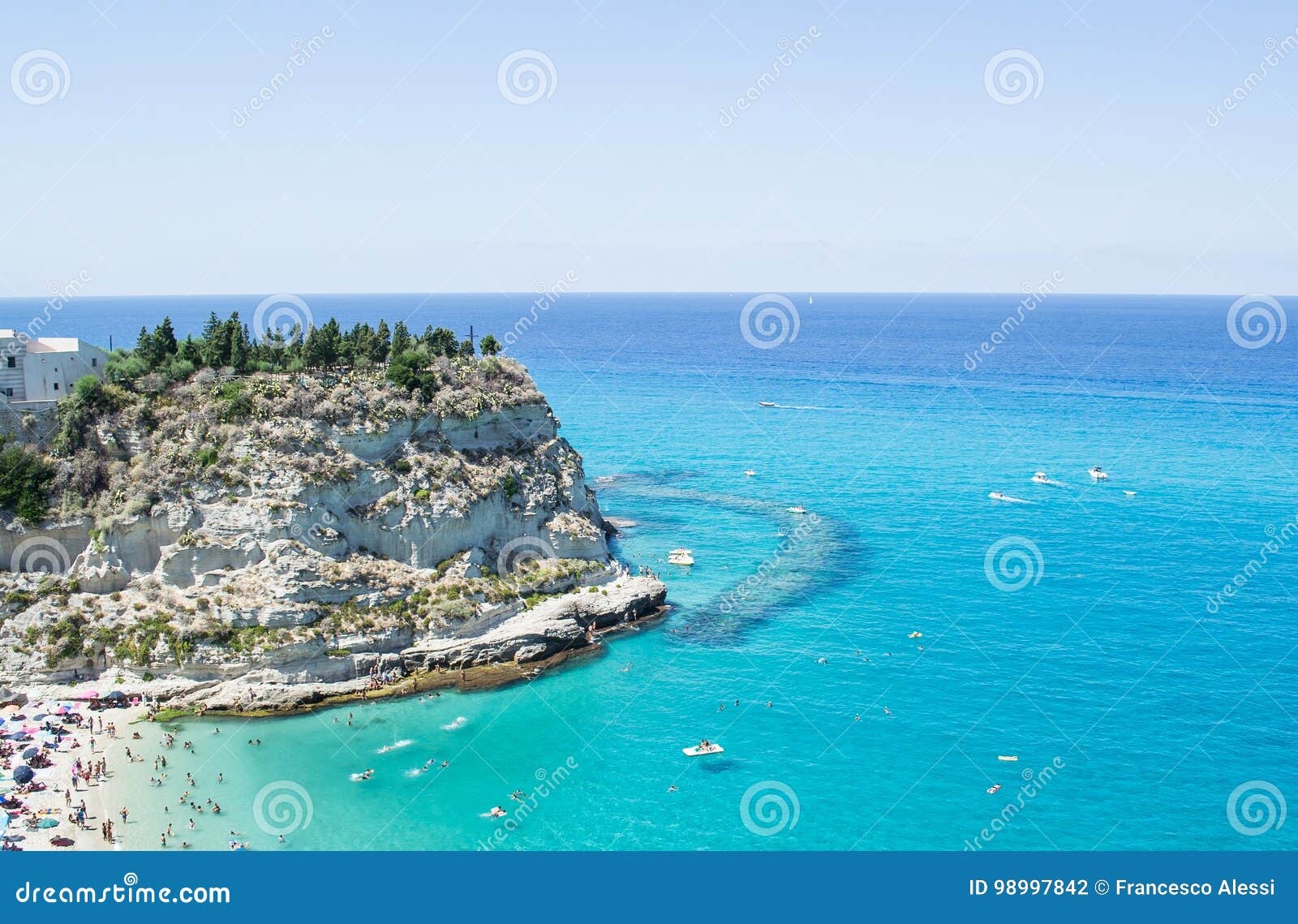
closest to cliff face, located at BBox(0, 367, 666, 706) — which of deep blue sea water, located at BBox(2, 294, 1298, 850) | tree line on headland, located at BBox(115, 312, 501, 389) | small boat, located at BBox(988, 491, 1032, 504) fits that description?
tree line on headland, located at BBox(115, 312, 501, 389)

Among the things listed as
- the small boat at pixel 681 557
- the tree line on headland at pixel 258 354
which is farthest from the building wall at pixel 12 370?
the small boat at pixel 681 557

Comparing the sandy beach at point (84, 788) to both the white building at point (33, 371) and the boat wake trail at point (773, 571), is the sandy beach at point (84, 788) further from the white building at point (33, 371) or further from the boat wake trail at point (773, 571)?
the boat wake trail at point (773, 571)

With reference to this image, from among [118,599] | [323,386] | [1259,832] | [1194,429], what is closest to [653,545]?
[323,386]

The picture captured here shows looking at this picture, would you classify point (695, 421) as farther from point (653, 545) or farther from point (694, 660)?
point (694, 660)

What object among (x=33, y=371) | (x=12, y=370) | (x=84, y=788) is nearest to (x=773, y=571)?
(x=84, y=788)

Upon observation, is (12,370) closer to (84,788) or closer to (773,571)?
(84,788)

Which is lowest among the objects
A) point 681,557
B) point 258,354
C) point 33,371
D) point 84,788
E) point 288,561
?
point 84,788

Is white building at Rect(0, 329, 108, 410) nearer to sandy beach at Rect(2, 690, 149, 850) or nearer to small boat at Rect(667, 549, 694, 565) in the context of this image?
sandy beach at Rect(2, 690, 149, 850)
